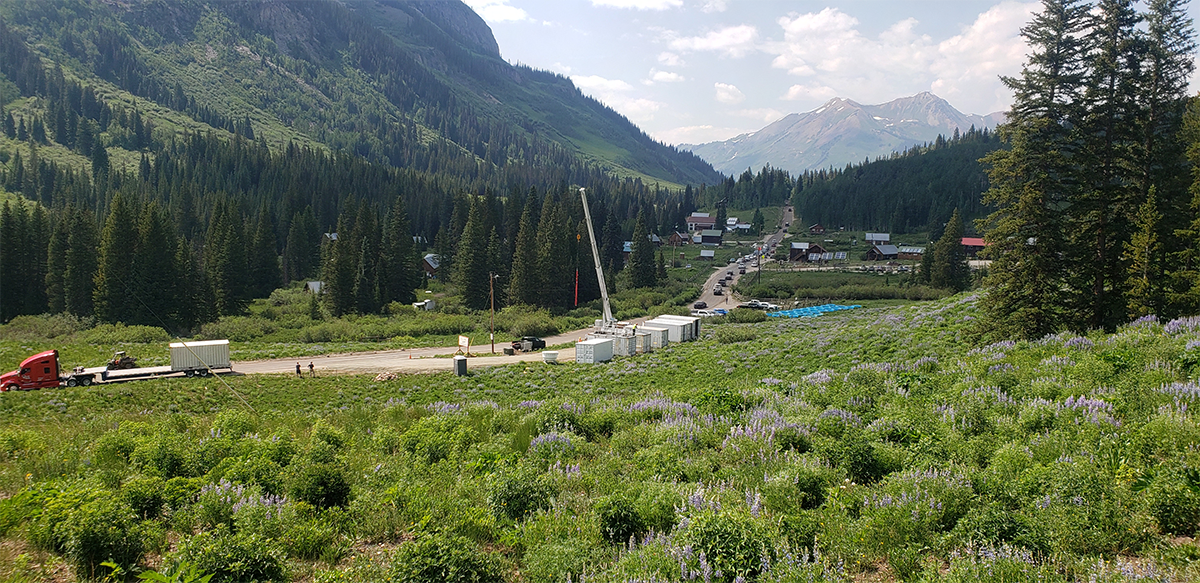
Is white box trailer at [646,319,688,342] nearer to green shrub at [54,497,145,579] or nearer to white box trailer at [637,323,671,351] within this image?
white box trailer at [637,323,671,351]

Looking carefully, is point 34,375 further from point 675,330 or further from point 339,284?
point 339,284

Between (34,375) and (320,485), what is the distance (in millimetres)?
36702

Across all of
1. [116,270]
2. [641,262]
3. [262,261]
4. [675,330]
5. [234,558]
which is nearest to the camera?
[234,558]

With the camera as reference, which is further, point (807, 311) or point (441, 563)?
point (807, 311)

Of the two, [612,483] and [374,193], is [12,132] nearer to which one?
[374,193]

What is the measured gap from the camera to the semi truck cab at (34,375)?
32.7 meters

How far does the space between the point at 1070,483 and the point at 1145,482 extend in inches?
32.5

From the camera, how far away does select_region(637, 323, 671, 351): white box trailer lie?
50438 millimetres

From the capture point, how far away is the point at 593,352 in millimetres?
43594

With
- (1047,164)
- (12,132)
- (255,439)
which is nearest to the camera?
(255,439)

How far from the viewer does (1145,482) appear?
22.0 feet

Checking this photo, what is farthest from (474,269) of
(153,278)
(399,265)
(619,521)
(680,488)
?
(619,521)

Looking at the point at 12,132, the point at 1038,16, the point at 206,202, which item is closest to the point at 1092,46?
the point at 1038,16

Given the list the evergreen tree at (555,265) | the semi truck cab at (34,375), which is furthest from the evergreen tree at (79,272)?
the evergreen tree at (555,265)
